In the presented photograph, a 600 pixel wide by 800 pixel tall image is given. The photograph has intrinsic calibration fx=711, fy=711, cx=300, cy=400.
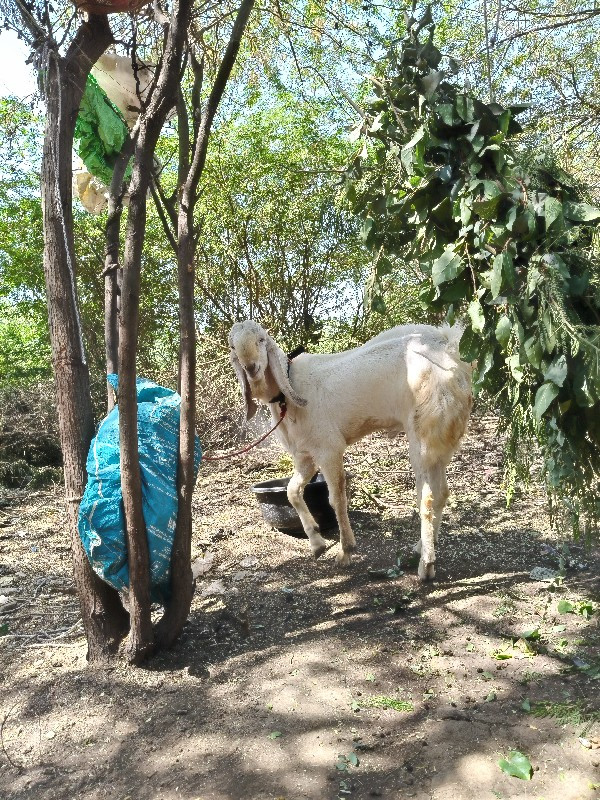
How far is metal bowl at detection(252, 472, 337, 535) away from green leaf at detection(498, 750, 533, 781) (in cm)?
340

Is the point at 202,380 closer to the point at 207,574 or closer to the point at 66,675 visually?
the point at 207,574

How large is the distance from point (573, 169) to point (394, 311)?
355cm

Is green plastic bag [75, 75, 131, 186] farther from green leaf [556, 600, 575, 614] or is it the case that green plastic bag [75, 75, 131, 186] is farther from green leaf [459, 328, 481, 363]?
green leaf [556, 600, 575, 614]

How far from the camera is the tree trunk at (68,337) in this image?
3637 mm

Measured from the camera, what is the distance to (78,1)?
3479 mm

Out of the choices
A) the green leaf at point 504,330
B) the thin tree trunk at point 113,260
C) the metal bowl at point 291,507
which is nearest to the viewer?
the green leaf at point 504,330

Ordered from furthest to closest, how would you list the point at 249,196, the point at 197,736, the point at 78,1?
1. the point at 249,196
2. the point at 78,1
3. the point at 197,736

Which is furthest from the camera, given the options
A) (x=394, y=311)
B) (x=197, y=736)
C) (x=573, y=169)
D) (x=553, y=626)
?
(x=394, y=311)

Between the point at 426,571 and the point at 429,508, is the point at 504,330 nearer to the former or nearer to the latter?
the point at 429,508

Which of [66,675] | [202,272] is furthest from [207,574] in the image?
[202,272]

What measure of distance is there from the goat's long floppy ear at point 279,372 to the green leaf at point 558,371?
8.36ft

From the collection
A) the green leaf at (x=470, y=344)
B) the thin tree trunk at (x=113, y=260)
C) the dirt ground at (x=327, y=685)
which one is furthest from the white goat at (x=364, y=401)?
the green leaf at (x=470, y=344)

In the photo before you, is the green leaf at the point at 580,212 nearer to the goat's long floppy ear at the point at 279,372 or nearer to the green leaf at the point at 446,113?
the green leaf at the point at 446,113

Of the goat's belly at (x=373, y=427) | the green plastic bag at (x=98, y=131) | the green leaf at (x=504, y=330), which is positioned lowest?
the goat's belly at (x=373, y=427)
